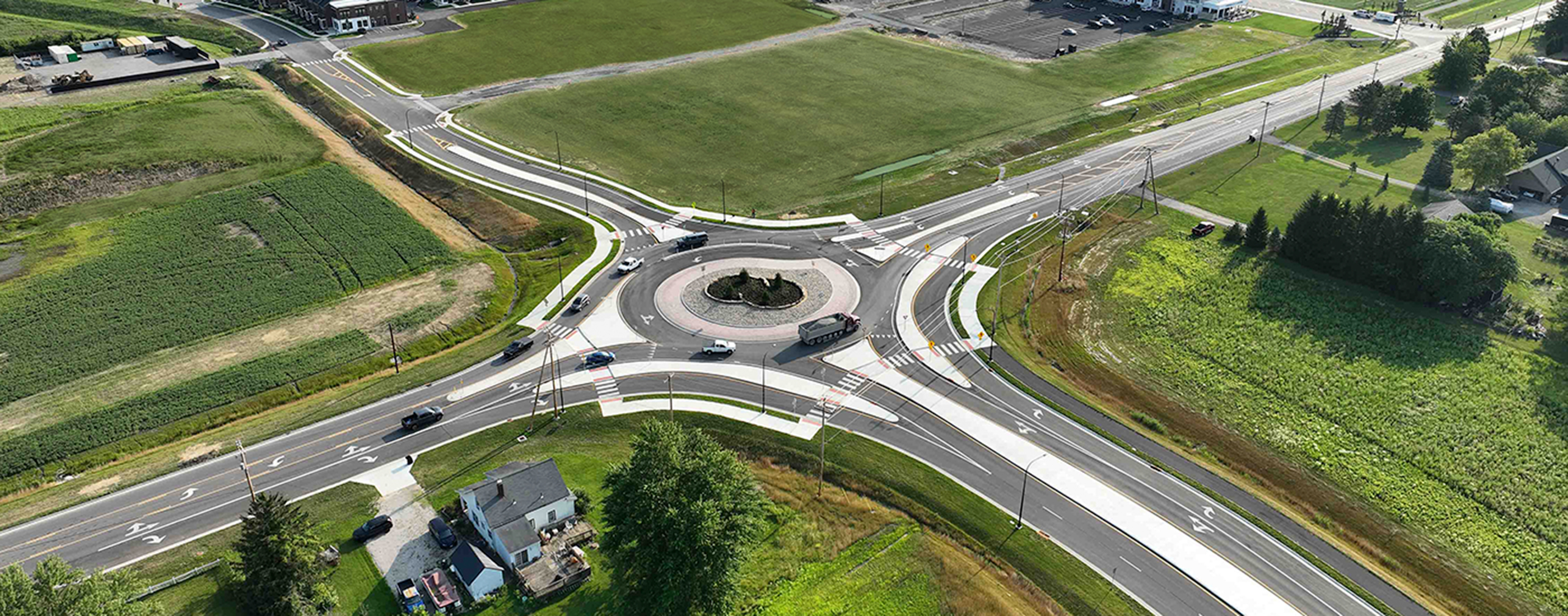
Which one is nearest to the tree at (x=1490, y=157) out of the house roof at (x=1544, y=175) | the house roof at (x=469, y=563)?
the house roof at (x=1544, y=175)

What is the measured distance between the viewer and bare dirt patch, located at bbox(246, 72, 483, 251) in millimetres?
112812

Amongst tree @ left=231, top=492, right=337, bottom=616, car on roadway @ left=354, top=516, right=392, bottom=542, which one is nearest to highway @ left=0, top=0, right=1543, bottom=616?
car on roadway @ left=354, top=516, right=392, bottom=542

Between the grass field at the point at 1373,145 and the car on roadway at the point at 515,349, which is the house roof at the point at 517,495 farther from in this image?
the grass field at the point at 1373,145

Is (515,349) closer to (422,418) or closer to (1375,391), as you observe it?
(422,418)

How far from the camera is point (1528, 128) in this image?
132m

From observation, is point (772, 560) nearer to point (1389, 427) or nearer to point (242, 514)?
point (242, 514)

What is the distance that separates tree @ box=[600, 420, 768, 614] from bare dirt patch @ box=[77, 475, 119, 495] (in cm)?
4175

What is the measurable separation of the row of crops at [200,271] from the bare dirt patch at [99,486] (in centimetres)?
1793

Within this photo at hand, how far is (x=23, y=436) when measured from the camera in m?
76.8

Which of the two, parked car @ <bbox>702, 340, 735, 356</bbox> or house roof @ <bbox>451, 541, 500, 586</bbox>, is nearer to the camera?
house roof @ <bbox>451, 541, 500, 586</bbox>

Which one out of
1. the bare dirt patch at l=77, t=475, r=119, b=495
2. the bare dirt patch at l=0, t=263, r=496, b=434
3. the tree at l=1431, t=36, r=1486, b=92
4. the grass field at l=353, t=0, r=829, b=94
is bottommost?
the bare dirt patch at l=77, t=475, r=119, b=495

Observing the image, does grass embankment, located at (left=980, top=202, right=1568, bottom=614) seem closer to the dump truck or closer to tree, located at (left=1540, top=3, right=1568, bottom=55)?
the dump truck

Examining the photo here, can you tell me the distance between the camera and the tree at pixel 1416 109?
142250mm

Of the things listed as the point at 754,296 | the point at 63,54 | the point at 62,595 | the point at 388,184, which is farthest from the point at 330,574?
the point at 63,54
